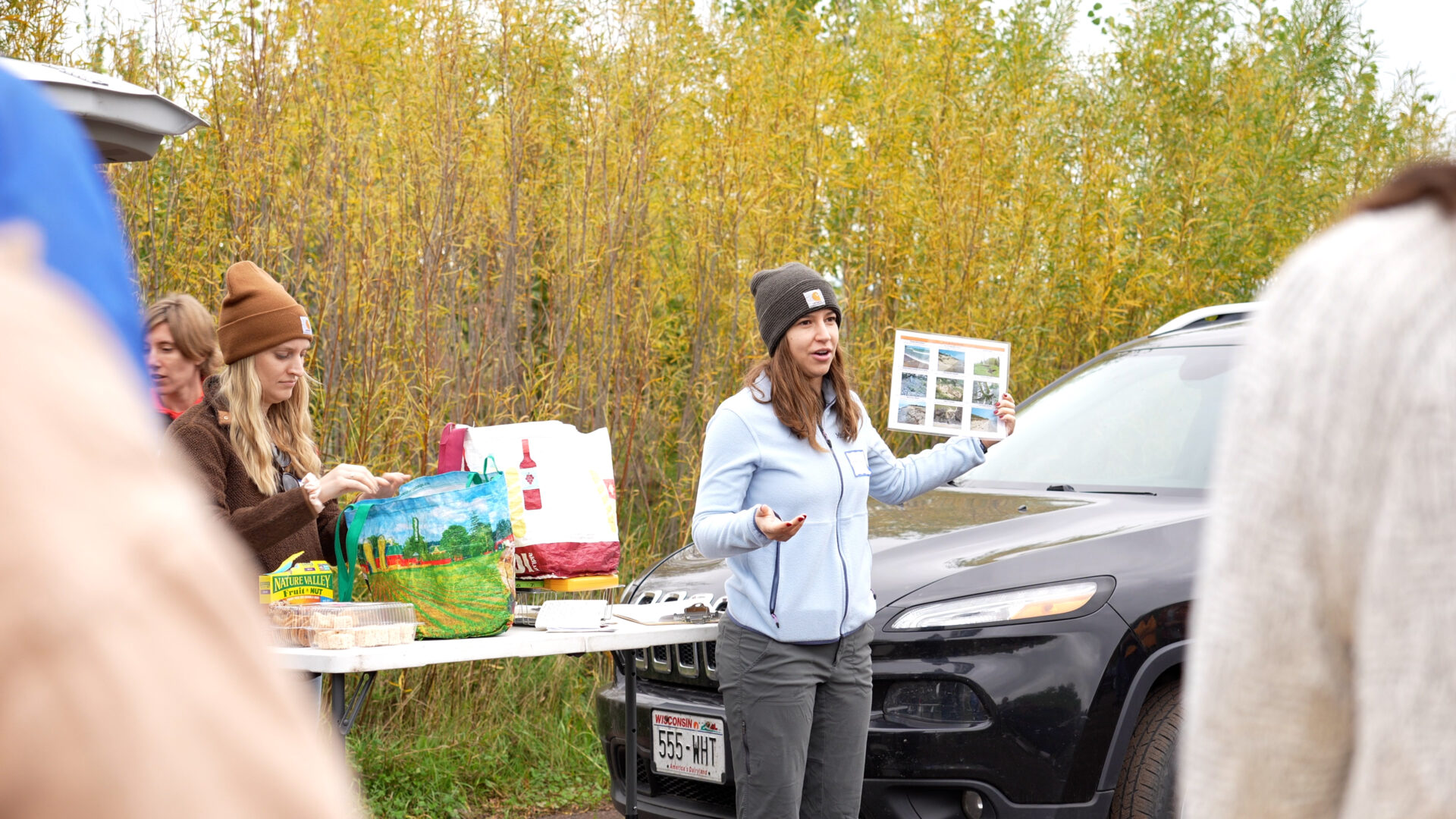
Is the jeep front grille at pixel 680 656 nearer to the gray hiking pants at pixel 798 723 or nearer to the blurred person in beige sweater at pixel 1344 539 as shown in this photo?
the gray hiking pants at pixel 798 723

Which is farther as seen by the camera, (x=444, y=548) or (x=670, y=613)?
Result: (x=670, y=613)

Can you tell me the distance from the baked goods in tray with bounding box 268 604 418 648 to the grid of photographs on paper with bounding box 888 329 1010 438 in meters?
1.48

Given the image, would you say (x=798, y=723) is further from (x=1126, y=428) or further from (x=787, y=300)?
(x=1126, y=428)

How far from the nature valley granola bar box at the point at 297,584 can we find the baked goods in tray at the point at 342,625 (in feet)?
0.10

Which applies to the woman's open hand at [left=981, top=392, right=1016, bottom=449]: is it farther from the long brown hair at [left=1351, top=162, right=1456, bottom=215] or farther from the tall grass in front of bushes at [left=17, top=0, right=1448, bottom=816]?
the long brown hair at [left=1351, top=162, right=1456, bottom=215]

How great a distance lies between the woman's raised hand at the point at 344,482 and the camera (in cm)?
320

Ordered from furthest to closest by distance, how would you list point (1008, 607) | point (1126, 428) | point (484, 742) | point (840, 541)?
point (484, 742)
point (1126, 428)
point (1008, 607)
point (840, 541)

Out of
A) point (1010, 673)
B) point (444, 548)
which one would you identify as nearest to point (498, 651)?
point (444, 548)

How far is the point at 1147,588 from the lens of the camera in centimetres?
350

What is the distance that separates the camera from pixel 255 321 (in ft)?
11.3

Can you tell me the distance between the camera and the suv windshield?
4.27 meters

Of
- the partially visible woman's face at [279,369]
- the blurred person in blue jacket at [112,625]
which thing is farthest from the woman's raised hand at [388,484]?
the blurred person in blue jacket at [112,625]

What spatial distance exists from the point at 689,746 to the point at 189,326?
6.31ft

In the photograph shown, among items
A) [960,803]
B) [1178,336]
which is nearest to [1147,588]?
[960,803]
